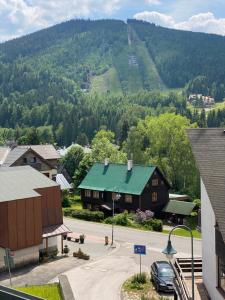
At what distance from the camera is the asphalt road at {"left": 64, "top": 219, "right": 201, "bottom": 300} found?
106ft

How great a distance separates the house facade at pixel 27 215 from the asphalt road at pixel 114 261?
441cm

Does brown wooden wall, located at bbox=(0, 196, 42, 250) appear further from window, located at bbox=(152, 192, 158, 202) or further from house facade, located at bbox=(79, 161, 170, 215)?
window, located at bbox=(152, 192, 158, 202)

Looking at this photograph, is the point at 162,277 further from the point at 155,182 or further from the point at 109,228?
the point at 155,182

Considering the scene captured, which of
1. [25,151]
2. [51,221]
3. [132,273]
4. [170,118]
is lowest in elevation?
[132,273]

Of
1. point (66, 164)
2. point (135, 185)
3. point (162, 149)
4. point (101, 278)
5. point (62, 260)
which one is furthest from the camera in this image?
point (66, 164)

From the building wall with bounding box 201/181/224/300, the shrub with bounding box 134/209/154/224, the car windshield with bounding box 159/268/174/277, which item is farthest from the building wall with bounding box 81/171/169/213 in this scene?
the building wall with bounding box 201/181/224/300

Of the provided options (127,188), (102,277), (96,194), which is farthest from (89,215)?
(102,277)

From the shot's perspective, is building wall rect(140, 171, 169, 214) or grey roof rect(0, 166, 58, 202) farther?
building wall rect(140, 171, 169, 214)

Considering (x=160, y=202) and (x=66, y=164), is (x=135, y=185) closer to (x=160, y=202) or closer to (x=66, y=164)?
(x=160, y=202)

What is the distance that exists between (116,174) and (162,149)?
1928 centimetres

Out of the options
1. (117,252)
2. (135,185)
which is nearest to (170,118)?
(135,185)

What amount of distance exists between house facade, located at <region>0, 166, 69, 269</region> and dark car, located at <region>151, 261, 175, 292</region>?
444 inches

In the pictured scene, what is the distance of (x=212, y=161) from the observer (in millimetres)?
19672

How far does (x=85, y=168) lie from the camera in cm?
8800
